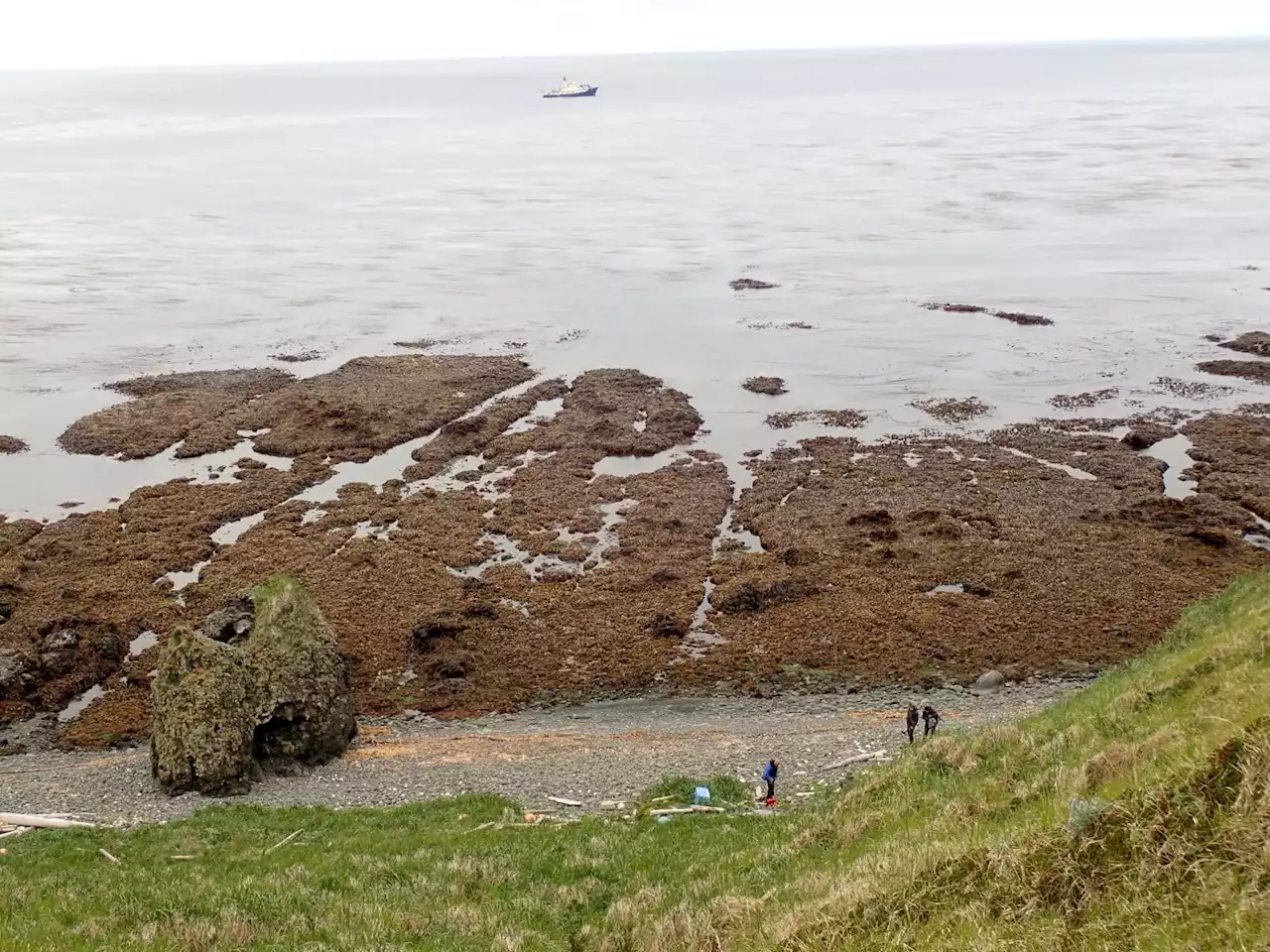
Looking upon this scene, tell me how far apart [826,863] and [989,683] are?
20.9m

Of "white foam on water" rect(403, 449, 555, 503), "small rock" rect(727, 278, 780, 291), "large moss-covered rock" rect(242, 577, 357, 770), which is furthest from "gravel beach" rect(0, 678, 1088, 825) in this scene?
"small rock" rect(727, 278, 780, 291)

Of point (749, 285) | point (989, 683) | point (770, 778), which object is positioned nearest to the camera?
point (770, 778)

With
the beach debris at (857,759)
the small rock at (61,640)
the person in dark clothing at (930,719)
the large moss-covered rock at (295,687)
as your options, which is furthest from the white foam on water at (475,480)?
the person in dark clothing at (930,719)

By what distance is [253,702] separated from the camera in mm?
29578

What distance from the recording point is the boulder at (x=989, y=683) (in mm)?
34938

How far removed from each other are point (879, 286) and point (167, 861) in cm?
8301

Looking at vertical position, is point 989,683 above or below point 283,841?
below

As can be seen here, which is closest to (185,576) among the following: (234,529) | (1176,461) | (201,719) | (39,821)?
(234,529)

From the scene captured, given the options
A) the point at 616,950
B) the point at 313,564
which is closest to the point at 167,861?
the point at 616,950

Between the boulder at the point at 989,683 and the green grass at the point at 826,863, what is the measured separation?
7940 millimetres

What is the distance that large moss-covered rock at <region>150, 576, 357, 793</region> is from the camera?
28297 millimetres

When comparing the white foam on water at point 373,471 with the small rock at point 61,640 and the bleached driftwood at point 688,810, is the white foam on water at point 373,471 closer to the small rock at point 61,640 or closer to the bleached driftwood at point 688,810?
the small rock at point 61,640

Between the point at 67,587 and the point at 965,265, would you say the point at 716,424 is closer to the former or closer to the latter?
the point at 67,587

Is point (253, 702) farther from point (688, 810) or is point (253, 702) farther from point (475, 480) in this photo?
point (475, 480)
